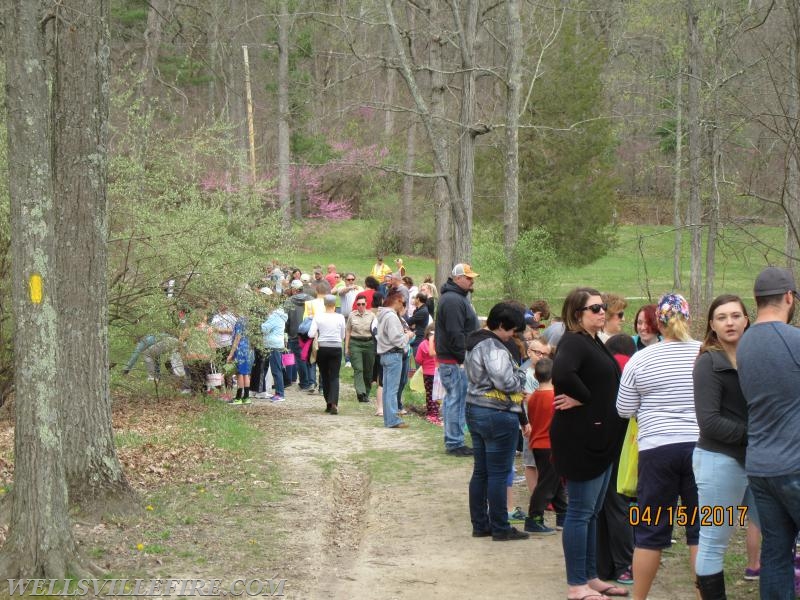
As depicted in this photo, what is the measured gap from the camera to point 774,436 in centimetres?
493

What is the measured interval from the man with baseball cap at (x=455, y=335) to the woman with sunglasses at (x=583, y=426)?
4.86 m

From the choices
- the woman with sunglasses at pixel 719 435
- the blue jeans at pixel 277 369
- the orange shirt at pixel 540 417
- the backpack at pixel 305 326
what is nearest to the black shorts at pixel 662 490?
the woman with sunglasses at pixel 719 435

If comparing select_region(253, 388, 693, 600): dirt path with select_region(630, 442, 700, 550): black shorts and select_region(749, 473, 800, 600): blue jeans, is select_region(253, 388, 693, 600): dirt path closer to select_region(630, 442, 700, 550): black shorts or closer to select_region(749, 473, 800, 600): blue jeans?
select_region(630, 442, 700, 550): black shorts

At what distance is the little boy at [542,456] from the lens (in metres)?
8.45

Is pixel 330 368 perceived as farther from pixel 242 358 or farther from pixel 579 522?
pixel 579 522

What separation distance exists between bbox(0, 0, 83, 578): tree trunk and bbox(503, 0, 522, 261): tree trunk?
52.7 ft

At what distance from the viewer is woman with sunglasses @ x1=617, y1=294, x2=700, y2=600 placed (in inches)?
235

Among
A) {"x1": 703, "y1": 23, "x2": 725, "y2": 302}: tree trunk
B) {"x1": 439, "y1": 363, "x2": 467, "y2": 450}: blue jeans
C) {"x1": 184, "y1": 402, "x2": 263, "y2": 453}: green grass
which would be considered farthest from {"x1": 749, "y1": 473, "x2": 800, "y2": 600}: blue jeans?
{"x1": 703, "y1": 23, "x2": 725, "y2": 302}: tree trunk

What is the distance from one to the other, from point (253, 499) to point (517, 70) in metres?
14.7

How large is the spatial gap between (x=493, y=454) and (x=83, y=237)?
388 centimetres

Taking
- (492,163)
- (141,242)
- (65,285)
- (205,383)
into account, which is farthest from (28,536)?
(492,163)

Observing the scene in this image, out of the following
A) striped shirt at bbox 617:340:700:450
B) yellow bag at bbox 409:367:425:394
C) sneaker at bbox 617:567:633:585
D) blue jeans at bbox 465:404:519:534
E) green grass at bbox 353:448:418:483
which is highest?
striped shirt at bbox 617:340:700:450

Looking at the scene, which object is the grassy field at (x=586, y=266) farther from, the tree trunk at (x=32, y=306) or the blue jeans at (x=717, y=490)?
the blue jeans at (x=717, y=490)

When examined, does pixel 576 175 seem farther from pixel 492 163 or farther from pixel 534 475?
pixel 534 475
